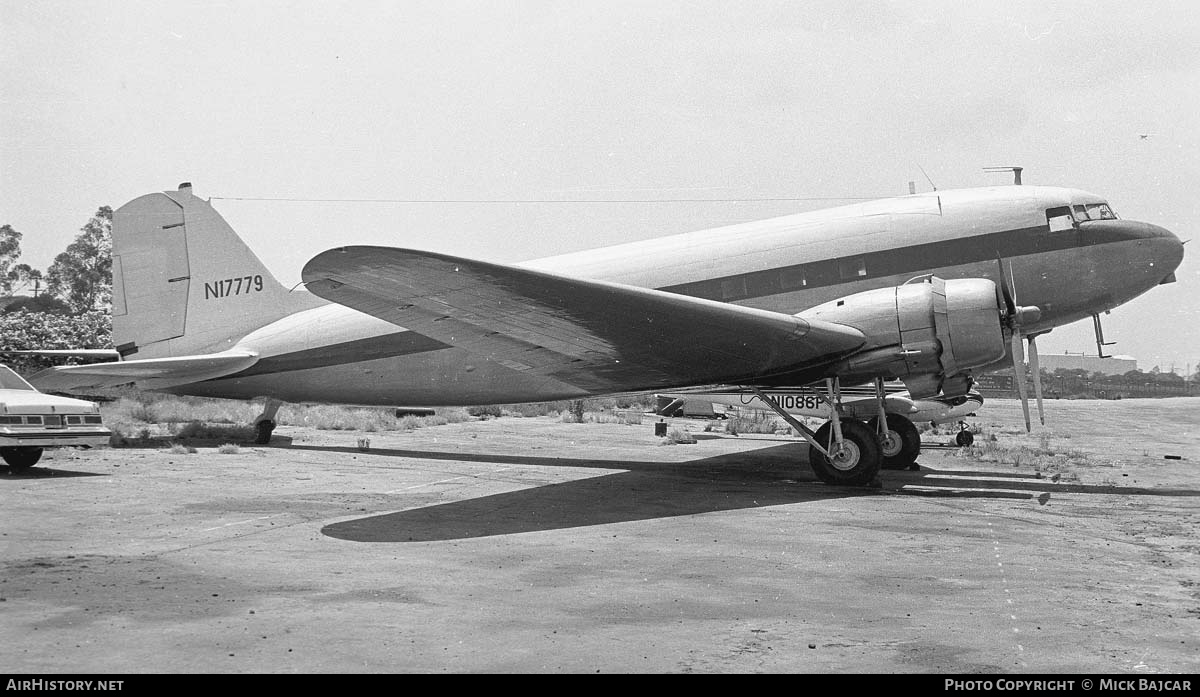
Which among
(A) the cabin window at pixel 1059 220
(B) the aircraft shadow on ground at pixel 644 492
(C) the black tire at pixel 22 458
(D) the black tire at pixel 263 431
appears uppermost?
(A) the cabin window at pixel 1059 220

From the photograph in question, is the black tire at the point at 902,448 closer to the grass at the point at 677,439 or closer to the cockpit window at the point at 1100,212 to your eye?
the cockpit window at the point at 1100,212

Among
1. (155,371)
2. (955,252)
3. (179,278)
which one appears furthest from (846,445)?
(179,278)

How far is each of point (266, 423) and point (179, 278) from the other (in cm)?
328

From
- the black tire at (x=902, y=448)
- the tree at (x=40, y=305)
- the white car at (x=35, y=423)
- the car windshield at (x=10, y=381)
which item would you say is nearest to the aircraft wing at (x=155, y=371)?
the car windshield at (x=10, y=381)

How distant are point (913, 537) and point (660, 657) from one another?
14.7 ft

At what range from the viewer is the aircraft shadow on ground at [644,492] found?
8.47 meters

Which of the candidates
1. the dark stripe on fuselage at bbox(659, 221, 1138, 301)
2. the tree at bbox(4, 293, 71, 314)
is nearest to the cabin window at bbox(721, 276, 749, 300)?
the dark stripe on fuselage at bbox(659, 221, 1138, 301)

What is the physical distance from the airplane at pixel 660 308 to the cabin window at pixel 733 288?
0.03 m

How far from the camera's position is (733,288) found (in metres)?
13.9

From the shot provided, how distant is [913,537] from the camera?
8164 mm

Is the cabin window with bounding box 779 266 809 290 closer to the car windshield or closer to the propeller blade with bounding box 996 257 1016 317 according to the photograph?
the propeller blade with bounding box 996 257 1016 317

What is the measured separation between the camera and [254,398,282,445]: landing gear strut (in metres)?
16.9

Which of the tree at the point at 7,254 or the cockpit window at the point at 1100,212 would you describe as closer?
the cockpit window at the point at 1100,212

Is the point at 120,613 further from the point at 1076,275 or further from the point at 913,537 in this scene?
the point at 1076,275
